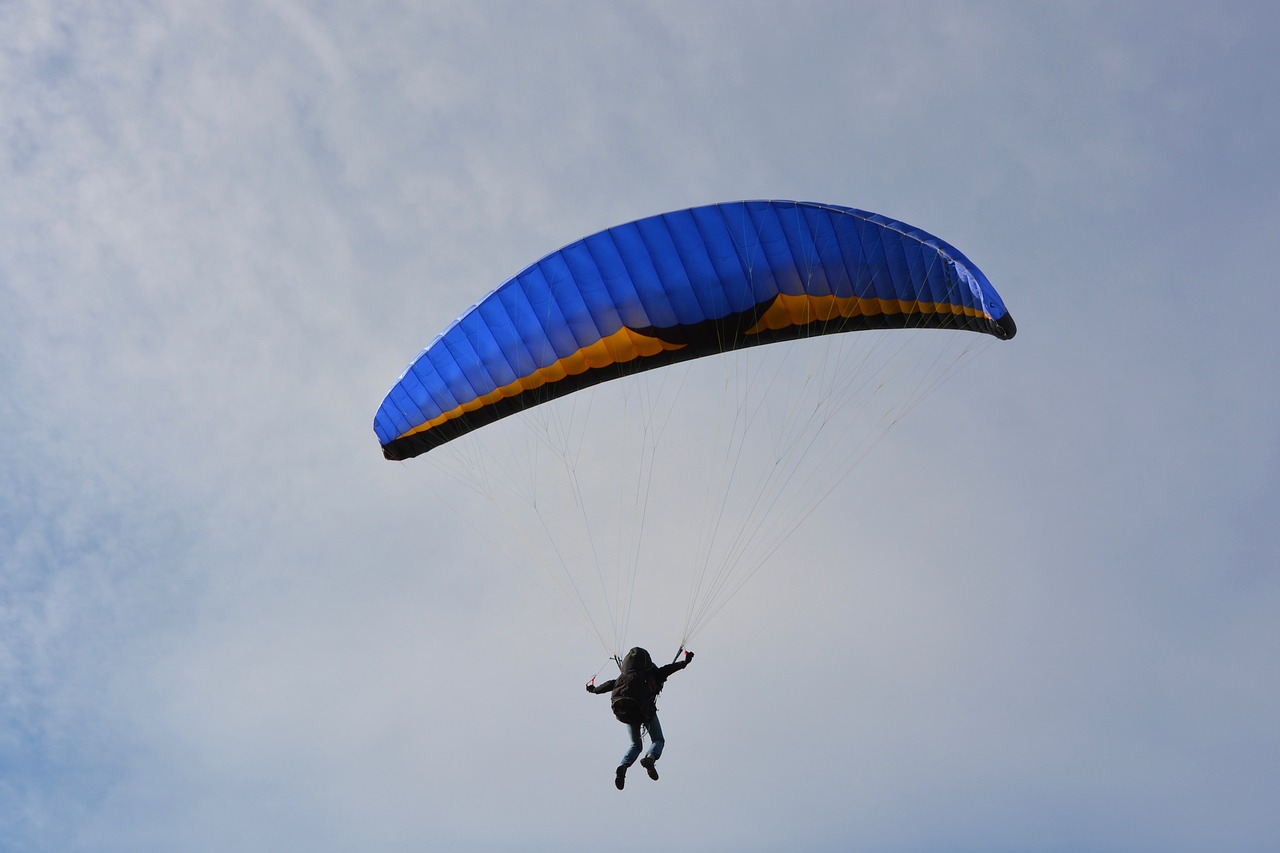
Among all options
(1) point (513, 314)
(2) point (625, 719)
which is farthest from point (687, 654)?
(1) point (513, 314)

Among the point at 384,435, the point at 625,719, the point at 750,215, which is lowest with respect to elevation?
the point at 625,719

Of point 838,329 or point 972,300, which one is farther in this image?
point 838,329

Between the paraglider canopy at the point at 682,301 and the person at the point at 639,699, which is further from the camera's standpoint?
the paraglider canopy at the point at 682,301

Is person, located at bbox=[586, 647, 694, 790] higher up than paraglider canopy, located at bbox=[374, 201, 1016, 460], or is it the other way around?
paraglider canopy, located at bbox=[374, 201, 1016, 460]

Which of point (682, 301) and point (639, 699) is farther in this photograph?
point (682, 301)

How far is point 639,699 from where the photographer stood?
1546 cm

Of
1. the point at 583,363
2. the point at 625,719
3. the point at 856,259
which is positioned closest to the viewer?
the point at 625,719

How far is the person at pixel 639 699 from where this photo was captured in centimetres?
1545

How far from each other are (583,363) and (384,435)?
355 cm

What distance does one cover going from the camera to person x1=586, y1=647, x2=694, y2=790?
1545cm

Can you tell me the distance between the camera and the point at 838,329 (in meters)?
17.6

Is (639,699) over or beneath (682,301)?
beneath

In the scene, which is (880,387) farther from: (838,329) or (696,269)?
(696,269)

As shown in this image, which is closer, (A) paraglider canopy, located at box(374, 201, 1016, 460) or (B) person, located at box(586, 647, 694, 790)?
(B) person, located at box(586, 647, 694, 790)
